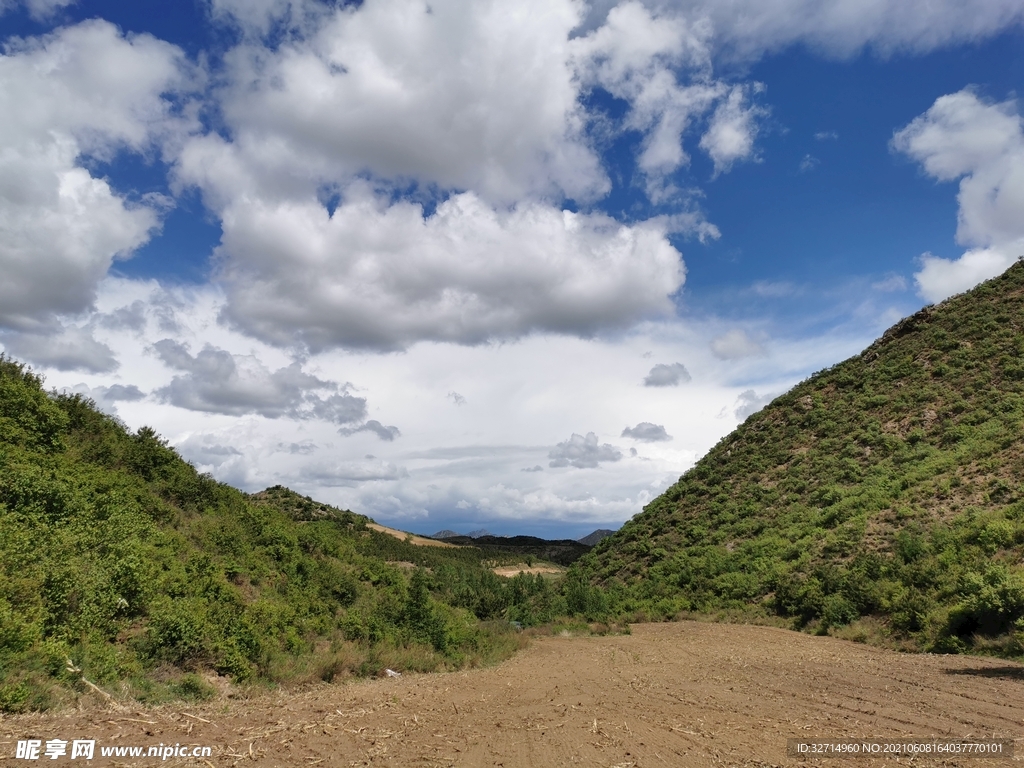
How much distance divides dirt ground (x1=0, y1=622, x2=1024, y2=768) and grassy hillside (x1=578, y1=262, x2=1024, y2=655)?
687 centimetres

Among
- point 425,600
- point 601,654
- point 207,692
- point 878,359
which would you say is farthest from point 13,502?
point 878,359

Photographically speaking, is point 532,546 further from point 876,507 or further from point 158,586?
point 158,586

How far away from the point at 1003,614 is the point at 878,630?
4.68 metres

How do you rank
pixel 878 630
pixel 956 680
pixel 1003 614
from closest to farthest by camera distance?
pixel 956 680, pixel 1003 614, pixel 878 630

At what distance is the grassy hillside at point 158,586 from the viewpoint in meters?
9.28

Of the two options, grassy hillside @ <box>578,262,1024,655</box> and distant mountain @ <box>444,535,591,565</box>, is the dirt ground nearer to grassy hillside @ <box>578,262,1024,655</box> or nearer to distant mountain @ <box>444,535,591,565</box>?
grassy hillside @ <box>578,262,1024,655</box>

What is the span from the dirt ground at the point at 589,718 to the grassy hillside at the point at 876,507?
Result: 6.87 metres

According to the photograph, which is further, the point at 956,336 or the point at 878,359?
the point at 878,359

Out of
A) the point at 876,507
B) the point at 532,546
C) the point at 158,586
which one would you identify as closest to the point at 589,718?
the point at 158,586

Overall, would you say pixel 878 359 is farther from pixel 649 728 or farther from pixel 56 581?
pixel 56 581

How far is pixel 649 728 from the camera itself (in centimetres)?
830

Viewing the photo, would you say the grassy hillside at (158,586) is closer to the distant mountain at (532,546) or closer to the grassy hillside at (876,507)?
the grassy hillside at (876,507)

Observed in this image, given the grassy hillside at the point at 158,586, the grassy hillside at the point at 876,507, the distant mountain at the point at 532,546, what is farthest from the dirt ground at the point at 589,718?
the distant mountain at the point at 532,546

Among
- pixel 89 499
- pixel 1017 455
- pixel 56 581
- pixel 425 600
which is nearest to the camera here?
pixel 56 581
